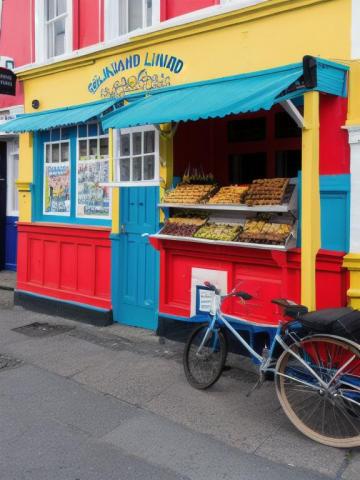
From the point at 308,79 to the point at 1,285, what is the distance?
24.3ft

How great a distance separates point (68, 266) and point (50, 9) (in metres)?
4.28

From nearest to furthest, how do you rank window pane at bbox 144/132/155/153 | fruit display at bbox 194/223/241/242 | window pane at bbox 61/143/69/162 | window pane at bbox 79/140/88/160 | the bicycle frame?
the bicycle frame
fruit display at bbox 194/223/241/242
window pane at bbox 144/132/155/153
window pane at bbox 79/140/88/160
window pane at bbox 61/143/69/162

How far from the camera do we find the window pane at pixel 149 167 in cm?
693

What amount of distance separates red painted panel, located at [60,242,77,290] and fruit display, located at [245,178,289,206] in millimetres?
3548

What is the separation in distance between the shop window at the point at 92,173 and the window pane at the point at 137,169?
665mm

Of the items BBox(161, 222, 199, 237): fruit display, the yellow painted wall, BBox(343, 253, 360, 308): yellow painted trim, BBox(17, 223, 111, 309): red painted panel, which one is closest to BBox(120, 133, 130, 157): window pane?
the yellow painted wall

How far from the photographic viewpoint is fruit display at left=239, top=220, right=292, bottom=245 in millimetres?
5285

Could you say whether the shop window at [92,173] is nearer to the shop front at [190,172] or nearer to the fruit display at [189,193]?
the shop front at [190,172]

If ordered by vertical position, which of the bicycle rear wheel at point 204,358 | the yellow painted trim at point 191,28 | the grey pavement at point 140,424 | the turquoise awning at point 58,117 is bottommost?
the grey pavement at point 140,424

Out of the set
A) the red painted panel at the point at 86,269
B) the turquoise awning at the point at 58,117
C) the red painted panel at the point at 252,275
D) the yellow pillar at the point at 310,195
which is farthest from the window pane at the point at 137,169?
the yellow pillar at the point at 310,195

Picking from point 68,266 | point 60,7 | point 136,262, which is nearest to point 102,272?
point 136,262

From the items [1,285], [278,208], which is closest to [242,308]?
[278,208]

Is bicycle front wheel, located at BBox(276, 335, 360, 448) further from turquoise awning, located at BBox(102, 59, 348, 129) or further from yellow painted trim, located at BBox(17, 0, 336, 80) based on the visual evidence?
yellow painted trim, located at BBox(17, 0, 336, 80)

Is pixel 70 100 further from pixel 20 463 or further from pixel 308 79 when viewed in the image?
pixel 20 463
